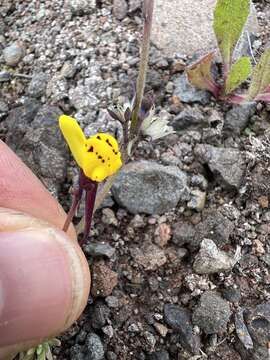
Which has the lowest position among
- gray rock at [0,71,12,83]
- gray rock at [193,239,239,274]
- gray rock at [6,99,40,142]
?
gray rock at [193,239,239,274]

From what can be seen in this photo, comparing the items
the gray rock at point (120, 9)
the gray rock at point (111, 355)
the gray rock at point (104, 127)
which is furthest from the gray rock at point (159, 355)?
the gray rock at point (120, 9)

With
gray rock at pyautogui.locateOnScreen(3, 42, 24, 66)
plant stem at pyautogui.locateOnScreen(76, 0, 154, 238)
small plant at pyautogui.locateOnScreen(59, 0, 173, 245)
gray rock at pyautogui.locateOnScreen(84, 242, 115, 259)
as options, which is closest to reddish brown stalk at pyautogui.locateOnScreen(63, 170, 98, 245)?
small plant at pyautogui.locateOnScreen(59, 0, 173, 245)

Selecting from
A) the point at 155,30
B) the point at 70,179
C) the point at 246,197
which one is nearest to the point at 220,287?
the point at 246,197

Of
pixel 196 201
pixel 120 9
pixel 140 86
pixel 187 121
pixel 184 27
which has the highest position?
pixel 140 86

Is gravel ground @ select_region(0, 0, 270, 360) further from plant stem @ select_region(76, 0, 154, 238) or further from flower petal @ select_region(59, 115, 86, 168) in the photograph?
flower petal @ select_region(59, 115, 86, 168)

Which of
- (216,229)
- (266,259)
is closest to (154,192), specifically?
(216,229)

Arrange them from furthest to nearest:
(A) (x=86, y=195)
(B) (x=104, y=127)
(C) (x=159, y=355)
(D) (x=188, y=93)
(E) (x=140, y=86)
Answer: (D) (x=188, y=93) < (B) (x=104, y=127) < (C) (x=159, y=355) < (E) (x=140, y=86) < (A) (x=86, y=195)

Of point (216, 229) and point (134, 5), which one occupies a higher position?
point (134, 5)

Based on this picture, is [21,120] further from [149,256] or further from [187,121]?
[149,256]
